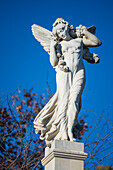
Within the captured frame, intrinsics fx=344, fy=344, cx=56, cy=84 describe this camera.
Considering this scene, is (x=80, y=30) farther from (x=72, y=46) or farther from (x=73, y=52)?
(x=73, y=52)

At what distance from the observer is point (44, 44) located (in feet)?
27.9

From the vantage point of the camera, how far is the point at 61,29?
26.5ft

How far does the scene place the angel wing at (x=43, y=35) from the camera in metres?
8.45

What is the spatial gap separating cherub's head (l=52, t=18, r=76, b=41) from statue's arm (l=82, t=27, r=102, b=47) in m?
0.40

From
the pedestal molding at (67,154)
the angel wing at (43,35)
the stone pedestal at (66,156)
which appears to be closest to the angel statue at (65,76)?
the angel wing at (43,35)

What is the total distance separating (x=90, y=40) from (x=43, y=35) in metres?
1.23

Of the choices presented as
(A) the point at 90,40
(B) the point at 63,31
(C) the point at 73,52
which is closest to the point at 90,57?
(A) the point at 90,40

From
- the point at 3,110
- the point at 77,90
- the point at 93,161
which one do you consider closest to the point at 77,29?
the point at 77,90

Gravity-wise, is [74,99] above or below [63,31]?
below

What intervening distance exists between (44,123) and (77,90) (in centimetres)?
105

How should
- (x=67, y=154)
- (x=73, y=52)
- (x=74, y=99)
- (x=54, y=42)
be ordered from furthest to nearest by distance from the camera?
(x=54, y=42) → (x=73, y=52) → (x=74, y=99) → (x=67, y=154)

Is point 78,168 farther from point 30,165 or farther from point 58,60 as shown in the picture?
point 30,165

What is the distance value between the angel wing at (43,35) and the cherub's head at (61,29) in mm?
309

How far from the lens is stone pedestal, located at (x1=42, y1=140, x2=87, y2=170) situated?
6949mm
